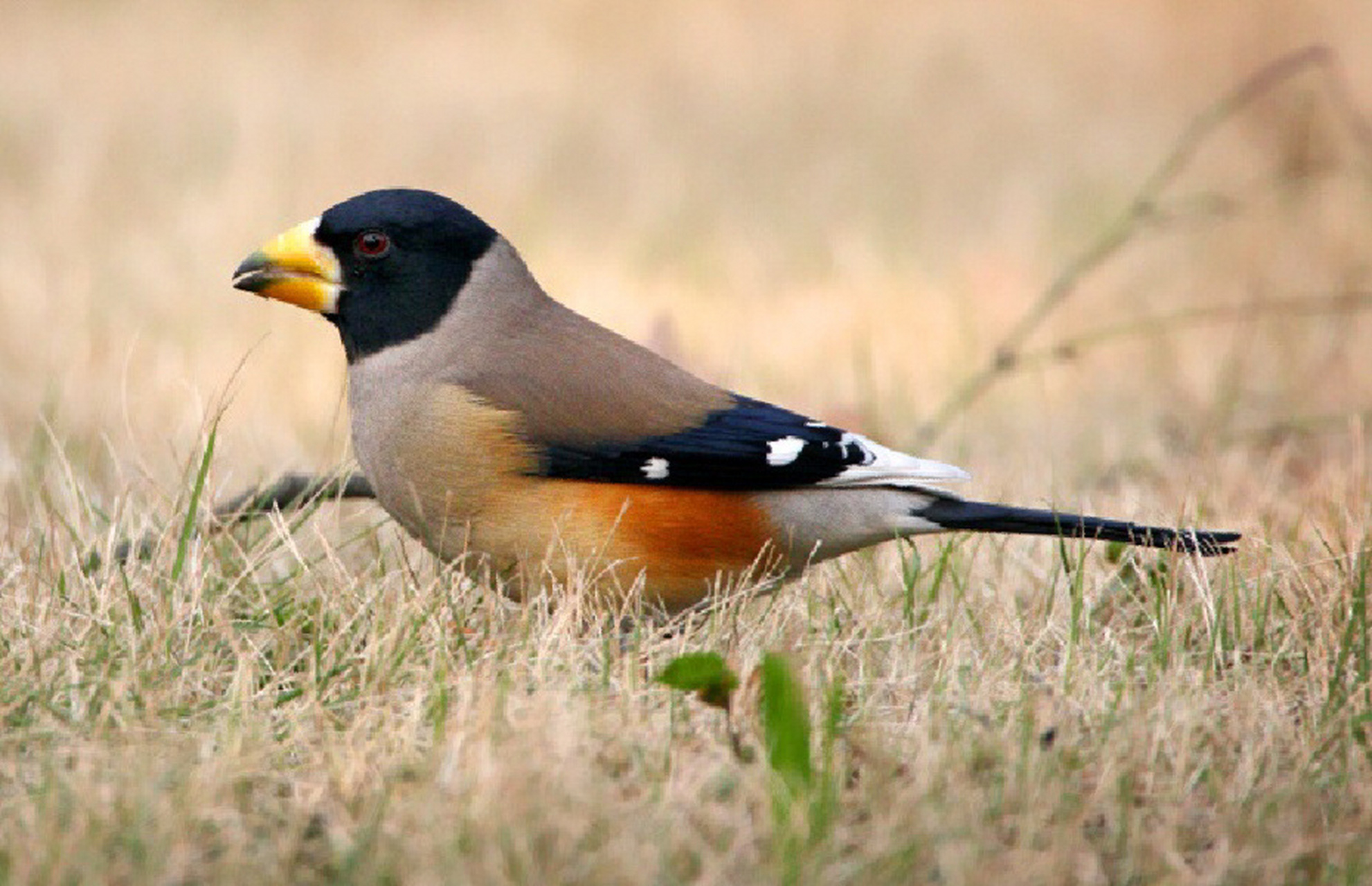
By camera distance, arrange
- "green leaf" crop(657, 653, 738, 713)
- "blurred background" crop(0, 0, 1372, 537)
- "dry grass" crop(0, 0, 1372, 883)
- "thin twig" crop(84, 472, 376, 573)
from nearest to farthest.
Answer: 1. "dry grass" crop(0, 0, 1372, 883)
2. "green leaf" crop(657, 653, 738, 713)
3. "thin twig" crop(84, 472, 376, 573)
4. "blurred background" crop(0, 0, 1372, 537)

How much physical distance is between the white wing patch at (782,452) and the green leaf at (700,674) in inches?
44.0

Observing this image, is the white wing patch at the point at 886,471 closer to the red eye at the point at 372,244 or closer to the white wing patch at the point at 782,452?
the white wing patch at the point at 782,452

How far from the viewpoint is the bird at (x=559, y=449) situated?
4.73 m

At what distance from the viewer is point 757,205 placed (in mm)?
10250

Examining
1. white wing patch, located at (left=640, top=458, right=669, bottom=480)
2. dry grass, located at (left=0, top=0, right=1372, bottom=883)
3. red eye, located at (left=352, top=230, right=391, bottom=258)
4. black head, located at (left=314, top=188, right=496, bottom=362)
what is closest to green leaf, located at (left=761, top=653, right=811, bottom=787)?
dry grass, located at (left=0, top=0, right=1372, bottom=883)

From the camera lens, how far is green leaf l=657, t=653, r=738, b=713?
12.3 feet

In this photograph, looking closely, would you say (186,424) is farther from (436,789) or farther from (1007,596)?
Answer: (436,789)

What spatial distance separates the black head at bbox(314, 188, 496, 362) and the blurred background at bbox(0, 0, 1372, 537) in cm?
42

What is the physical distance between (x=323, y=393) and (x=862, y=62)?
6108 millimetres

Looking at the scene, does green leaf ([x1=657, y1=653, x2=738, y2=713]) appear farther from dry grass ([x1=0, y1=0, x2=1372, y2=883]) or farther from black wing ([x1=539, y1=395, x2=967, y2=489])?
black wing ([x1=539, y1=395, x2=967, y2=489])

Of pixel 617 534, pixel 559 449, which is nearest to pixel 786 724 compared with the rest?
pixel 617 534

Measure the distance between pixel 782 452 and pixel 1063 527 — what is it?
0.68 m

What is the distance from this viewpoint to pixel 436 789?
3.46 meters

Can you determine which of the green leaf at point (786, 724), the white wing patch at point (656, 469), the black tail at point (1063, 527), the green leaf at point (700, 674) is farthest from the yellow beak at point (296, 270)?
the green leaf at point (786, 724)
